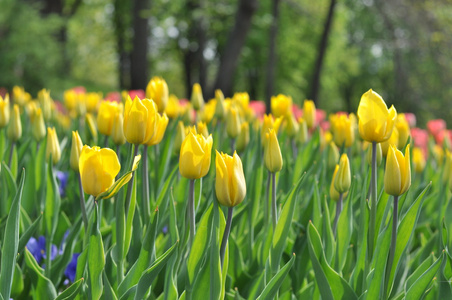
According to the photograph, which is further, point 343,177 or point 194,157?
point 343,177

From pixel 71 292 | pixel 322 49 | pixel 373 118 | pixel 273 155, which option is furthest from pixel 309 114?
pixel 322 49

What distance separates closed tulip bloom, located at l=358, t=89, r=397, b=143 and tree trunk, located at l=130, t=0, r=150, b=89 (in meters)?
14.2

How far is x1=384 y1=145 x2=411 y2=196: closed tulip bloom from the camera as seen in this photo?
1.25 metres

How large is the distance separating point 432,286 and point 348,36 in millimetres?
22655

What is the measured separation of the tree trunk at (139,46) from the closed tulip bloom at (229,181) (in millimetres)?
14364

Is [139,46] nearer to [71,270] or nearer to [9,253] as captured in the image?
[71,270]

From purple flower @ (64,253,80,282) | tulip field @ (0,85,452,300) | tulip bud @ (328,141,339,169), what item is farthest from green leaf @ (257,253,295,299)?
tulip bud @ (328,141,339,169)

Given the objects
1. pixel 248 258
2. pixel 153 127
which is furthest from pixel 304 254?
pixel 153 127

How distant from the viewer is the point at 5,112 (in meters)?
2.29

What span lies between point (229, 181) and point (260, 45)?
20289 millimetres

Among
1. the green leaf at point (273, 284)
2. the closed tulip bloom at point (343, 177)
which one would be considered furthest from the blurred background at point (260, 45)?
the green leaf at point (273, 284)

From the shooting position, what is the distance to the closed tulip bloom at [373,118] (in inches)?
54.6

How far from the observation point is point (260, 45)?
2108 cm

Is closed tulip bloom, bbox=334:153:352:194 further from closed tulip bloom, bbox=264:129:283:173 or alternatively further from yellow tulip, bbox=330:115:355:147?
yellow tulip, bbox=330:115:355:147
